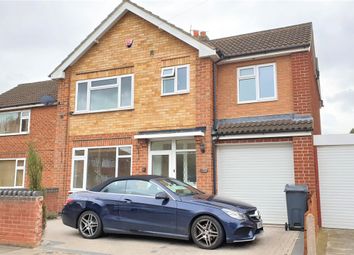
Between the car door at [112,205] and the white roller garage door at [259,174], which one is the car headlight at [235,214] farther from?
the white roller garage door at [259,174]

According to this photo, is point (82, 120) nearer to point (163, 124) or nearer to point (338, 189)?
point (163, 124)

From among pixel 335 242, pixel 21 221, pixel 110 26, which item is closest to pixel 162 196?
pixel 21 221

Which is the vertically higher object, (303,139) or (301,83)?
(301,83)

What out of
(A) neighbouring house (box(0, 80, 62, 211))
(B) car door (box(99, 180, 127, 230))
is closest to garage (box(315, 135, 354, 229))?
(B) car door (box(99, 180, 127, 230))

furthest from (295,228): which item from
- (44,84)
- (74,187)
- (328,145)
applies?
(44,84)

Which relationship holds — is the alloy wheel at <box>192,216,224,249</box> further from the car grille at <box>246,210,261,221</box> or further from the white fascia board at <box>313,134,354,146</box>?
the white fascia board at <box>313,134,354,146</box>

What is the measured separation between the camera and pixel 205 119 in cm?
1229

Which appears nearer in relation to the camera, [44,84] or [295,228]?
[295,228]

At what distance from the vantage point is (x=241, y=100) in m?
12.5

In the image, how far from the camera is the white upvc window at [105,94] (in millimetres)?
13883

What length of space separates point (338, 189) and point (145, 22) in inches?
359

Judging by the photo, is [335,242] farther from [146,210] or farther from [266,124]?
[146,210]

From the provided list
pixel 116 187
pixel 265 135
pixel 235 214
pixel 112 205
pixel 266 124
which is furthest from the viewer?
pixel 266 124

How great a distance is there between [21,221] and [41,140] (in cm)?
974
